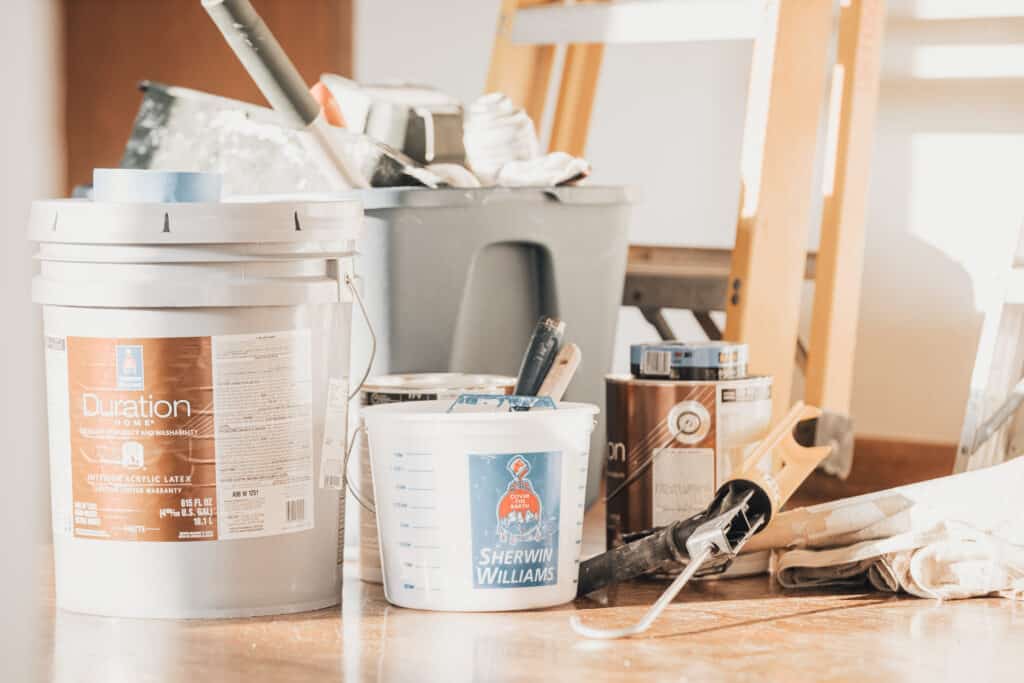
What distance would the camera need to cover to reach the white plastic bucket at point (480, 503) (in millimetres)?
922

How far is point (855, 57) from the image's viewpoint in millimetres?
1462

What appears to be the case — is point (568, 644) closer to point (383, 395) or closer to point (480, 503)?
point (480, 503)

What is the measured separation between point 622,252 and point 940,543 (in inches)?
17.3

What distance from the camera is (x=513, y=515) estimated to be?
3.05 feet

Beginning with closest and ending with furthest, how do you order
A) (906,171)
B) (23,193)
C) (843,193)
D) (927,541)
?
(927,541), (843,193), (906,171), (23,193)

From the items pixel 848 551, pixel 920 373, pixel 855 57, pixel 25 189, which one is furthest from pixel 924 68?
pixel 25 189

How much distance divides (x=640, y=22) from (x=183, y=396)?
2.32 feet

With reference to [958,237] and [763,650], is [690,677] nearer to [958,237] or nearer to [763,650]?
[763,650]

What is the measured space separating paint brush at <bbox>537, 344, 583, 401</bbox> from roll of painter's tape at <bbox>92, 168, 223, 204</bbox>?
28 centimetres

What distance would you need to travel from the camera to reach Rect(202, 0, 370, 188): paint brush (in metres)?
0.98

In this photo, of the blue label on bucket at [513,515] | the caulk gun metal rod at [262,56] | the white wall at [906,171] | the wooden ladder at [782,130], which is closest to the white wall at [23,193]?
the white wall at [906,171]

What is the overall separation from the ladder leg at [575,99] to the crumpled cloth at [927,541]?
2.43ft

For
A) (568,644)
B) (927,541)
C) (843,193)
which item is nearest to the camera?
(568,644)

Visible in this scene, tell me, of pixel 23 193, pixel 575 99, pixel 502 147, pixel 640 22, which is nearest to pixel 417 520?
pixel 502 147
